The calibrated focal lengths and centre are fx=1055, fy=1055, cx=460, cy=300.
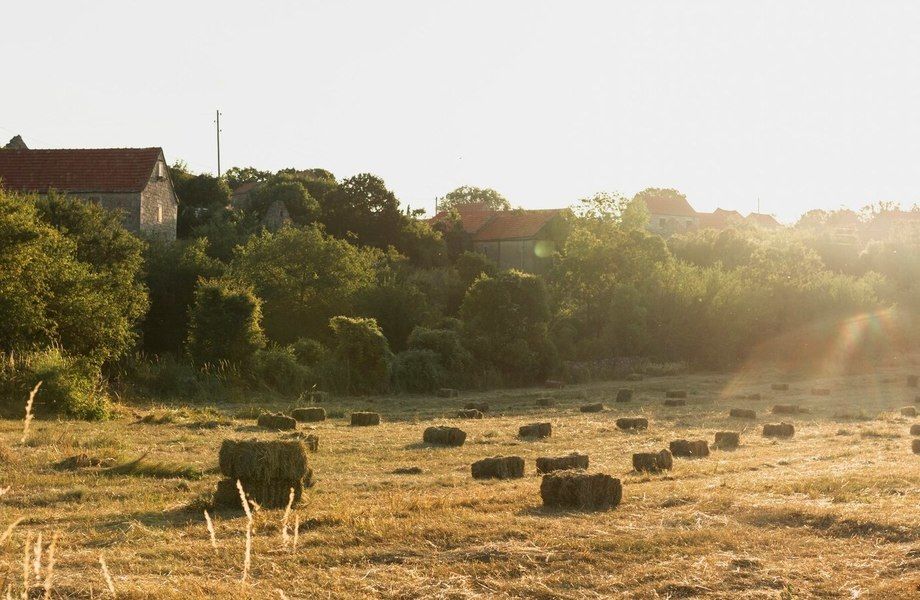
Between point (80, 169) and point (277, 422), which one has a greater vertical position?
point (80, 169)

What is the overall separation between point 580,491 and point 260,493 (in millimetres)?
3559

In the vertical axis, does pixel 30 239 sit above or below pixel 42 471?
above

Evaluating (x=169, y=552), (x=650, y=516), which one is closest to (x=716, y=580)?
(x=650, y=516)

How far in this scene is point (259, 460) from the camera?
1171 cm

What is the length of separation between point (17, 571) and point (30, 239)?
1957 cm

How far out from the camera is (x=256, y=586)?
8086mm

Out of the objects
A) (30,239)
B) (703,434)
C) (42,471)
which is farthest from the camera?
(30,239)

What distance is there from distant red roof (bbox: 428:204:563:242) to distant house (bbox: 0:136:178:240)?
2510 cm

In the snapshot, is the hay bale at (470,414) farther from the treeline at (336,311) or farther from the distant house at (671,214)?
the distant house at (671,214)

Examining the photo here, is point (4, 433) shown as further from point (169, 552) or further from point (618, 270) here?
point (618, 270)

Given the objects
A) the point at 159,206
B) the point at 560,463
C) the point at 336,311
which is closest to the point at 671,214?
the point at 159,206

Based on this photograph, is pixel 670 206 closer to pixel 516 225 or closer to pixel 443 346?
pixel 516 225

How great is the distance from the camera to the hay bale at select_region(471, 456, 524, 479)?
15.1m

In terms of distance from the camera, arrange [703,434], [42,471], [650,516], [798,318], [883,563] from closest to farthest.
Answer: [883,563] < [650,516] < [42,471] < [703,434] < [798,318]
